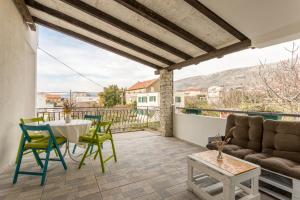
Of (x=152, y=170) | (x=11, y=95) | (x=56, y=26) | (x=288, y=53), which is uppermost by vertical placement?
(x=56, y=26)

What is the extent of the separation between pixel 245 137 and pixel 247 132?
10 cm

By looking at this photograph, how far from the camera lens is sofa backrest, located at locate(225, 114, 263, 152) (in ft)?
8.68

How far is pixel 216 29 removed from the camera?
312 cm

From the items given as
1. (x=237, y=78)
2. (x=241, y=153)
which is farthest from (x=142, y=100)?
(x=241, y=153)

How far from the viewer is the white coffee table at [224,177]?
1676mm

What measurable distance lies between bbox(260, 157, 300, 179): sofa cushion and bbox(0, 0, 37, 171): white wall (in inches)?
160

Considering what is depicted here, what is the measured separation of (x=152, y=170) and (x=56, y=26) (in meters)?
4.18

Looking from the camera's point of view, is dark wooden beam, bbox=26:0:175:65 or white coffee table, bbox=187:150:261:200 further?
dark wooden beam, bbox=26:0:175:65

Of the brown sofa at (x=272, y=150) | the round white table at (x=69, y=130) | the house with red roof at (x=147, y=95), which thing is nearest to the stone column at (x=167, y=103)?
the brown sofa at (x=272, y=150)

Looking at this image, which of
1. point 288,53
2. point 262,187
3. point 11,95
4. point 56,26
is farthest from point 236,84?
point 11,95

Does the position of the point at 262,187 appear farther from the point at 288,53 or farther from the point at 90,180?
the point at 288,53

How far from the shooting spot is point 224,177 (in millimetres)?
1700

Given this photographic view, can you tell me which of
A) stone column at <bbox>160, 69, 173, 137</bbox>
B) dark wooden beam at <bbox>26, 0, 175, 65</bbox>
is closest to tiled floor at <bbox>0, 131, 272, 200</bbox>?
stone column at <bbox>160, 69, 173, 137</bbox>

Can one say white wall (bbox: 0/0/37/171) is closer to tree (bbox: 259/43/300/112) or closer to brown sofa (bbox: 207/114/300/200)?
brown sofa (bbox: 207/114/300/200)
